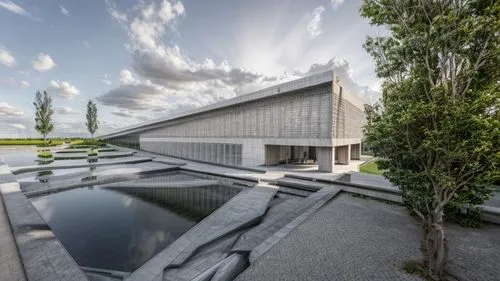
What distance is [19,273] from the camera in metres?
5.35

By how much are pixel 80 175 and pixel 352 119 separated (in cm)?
2757

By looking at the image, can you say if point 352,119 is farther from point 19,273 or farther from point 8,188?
point 8,188

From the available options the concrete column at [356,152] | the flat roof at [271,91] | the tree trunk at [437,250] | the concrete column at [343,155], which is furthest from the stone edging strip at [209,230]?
the concrete column at [356,152]

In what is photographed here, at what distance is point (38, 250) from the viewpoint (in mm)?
6504

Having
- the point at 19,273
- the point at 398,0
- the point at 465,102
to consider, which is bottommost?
the point at 19,273

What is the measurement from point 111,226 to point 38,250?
3573 mm

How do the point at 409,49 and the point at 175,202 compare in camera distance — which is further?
the point at 175,202

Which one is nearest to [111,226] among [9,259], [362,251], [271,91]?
[9,259]

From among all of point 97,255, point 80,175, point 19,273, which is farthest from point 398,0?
point 80,175

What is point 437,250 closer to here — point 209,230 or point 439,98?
point 439,98

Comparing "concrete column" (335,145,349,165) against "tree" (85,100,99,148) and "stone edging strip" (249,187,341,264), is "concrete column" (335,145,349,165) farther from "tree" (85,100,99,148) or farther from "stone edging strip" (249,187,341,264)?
"tree" (85,100,99,148)

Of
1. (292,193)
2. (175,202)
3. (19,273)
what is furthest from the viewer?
(292,193)

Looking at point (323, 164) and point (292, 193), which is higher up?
point (323, 164)

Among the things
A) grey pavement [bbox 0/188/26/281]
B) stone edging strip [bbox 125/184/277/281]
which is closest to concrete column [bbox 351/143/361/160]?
stone edging strip [bbox 125/184/277/281]
